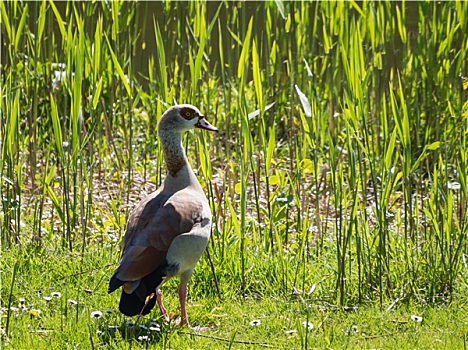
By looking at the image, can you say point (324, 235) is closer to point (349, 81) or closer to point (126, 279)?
point (349, 81)

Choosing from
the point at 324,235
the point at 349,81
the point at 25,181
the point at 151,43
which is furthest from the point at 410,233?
the point at 151,43

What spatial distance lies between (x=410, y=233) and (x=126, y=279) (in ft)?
6.41

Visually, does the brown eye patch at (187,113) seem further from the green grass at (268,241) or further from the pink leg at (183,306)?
the pink leg at (183,306)

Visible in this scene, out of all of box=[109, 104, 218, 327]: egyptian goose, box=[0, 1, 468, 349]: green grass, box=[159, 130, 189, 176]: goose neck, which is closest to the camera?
box=[109, 104, 218, 327]: egyptian goose

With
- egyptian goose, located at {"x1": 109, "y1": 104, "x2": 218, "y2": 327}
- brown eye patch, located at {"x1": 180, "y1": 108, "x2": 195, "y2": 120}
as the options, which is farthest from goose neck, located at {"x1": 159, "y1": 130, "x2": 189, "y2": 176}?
brown eye patch, located at {"x1": 180, "y1": 108, "x2": 195, "y2": 120}

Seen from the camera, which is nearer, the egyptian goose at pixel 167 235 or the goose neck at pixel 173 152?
the egyptian goose at pixel 167 235

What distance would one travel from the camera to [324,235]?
5.85 meters

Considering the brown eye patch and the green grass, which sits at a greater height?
the brown eye patch

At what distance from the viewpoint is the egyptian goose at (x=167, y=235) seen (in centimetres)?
427

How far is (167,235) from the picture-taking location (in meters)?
4.46

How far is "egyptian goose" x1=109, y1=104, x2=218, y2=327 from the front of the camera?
427cm

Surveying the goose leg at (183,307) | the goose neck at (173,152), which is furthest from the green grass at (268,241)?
the goose neck at (173,152)

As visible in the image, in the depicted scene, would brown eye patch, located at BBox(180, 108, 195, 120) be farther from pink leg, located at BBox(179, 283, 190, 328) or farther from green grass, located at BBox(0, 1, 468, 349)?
pink leg, located at BBox(179, 283, 190, 328)

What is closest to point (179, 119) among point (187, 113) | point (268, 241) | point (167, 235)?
point (187, 113)
